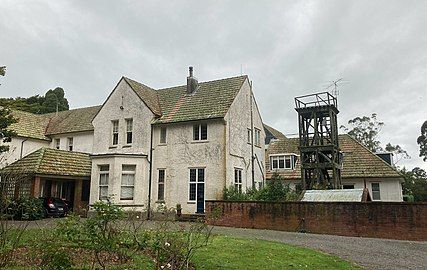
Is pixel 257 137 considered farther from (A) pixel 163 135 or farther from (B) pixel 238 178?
(A) pixel 163 135

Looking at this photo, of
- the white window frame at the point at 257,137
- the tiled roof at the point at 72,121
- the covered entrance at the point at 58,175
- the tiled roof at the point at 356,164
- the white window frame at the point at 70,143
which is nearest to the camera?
the covered entrance at the point at 58,175

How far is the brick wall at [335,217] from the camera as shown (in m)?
17.5

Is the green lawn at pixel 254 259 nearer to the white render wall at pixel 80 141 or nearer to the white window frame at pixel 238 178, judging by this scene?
the white window frame at pixel 238 178

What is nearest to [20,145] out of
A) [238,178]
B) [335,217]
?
[238,178]

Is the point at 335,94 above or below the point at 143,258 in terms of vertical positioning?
above

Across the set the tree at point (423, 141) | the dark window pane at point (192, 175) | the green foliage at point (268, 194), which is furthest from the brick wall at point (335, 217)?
the tree at point (423, 141)

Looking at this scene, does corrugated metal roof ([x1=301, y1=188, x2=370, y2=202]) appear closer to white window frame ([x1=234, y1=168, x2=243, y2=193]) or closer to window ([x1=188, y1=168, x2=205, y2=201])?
white window frame ([x1=234, y1=168, x2=243, y2=193])

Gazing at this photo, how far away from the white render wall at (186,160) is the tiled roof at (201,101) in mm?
658

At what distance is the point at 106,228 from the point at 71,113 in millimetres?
33431

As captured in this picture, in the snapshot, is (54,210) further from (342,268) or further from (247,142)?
(342,268)

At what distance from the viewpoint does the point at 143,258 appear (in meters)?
9.98

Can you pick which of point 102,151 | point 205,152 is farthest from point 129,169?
point 205,152

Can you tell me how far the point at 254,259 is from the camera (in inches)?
417

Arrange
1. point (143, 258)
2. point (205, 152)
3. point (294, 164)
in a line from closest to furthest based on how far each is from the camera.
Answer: point (143, 258) → point (205, 152) → point (294, 164)
